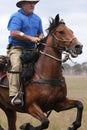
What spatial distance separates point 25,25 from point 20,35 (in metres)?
0.33

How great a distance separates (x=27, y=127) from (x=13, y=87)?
92 centimetres

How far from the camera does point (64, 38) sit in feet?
40.0

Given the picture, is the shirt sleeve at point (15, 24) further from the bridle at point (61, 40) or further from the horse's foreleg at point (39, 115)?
the horse's foreleg at point (39, 115)

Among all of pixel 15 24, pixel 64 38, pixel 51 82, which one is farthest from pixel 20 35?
pixel 51 82

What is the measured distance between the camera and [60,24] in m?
12.4

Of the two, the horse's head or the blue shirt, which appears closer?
the horse's head

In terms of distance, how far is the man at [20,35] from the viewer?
12.7 m

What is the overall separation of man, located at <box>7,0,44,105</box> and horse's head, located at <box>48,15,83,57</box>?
1.41 ft

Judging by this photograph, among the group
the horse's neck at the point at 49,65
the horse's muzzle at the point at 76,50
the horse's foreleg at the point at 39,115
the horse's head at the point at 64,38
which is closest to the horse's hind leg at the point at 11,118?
the horse's foreleg at the point at 39,115

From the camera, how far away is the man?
12656 mm

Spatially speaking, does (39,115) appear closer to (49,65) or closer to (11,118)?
(49,65)

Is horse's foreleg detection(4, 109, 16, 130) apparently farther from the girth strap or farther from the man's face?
the man's face

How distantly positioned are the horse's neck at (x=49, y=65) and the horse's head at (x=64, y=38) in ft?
0.65

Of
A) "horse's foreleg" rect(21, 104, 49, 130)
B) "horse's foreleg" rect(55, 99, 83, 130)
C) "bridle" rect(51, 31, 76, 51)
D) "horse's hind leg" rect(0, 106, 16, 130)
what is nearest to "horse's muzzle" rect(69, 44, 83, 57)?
"bridle" rect(51, 31, 76, 51)
